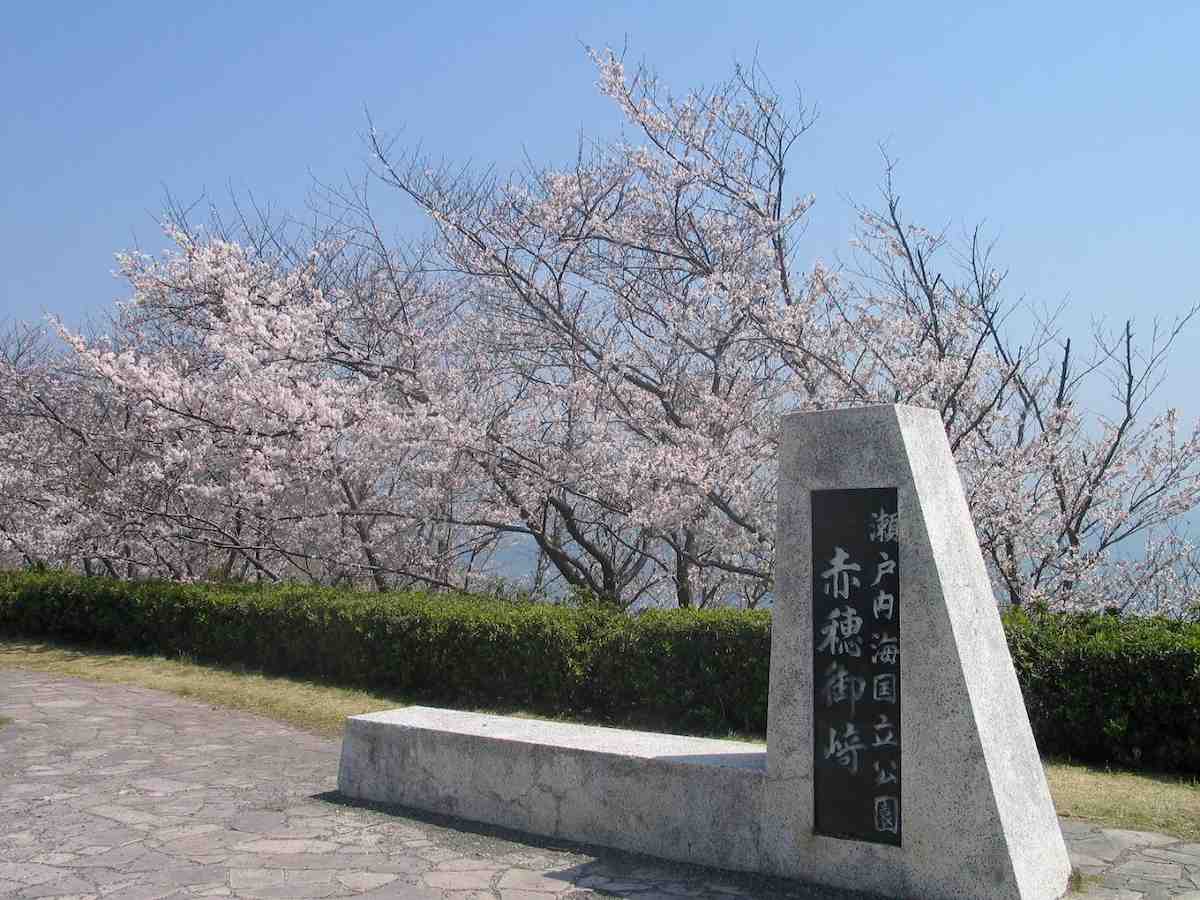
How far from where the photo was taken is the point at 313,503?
12.9 m

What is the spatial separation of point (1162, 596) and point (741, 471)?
14.3 ft

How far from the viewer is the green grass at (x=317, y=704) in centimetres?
581

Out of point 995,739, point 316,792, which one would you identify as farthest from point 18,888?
point 995,739

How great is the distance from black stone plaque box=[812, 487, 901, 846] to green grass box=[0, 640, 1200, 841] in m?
1.83

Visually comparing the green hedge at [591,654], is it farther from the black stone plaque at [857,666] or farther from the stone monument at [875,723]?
the black stone plaque at [857,666]

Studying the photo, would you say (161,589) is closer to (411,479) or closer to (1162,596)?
(411,479)

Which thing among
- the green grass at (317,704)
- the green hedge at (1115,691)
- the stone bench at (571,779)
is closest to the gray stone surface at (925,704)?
the stone bench at (571,779)

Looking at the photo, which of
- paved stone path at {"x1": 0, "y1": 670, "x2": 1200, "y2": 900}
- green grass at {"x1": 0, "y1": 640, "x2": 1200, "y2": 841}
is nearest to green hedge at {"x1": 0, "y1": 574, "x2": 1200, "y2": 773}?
green grass at {"x1": 0, "y1": 640, "x2": 1200, "y2": 841}

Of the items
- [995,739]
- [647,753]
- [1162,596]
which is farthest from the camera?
[1162,596]

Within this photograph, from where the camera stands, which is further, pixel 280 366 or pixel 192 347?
pixel 192 347

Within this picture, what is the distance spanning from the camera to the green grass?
Answer: 19.1 feet

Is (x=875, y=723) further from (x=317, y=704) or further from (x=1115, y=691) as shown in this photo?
(x=317, y=704)

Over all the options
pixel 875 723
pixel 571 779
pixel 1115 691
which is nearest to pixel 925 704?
pixel 875 723

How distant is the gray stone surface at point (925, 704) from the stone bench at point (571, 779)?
271 millimetres
